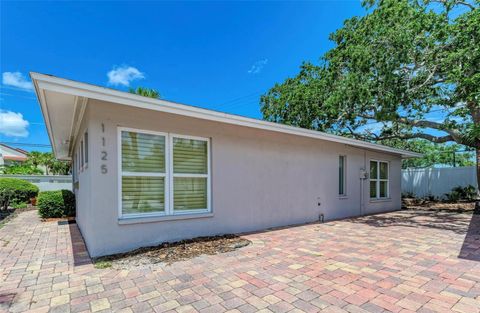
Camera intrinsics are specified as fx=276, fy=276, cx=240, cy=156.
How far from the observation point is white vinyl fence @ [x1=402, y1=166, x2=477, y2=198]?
15625mm

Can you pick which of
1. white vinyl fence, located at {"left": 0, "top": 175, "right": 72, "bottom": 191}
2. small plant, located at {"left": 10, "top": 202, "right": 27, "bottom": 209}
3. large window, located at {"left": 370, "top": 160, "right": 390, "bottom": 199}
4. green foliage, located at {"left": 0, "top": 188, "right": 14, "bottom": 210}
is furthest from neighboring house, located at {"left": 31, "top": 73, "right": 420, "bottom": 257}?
white vinyl fence, located at {"left": 0, "top": 175, "right": 72, "bottom": 191}

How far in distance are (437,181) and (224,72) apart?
1597 centimetres

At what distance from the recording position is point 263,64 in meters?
20.8

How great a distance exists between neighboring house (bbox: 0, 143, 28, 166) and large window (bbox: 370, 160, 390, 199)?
43.2 m

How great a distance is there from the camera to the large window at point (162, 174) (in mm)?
5270

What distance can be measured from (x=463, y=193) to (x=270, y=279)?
Answer: 1662 centimetres

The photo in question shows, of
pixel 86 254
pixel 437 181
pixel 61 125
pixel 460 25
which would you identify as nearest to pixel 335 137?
pixel 460 25

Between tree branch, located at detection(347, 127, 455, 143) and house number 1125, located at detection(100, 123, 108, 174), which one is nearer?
house number 1125, located at detection(100, 123, 108, 174)

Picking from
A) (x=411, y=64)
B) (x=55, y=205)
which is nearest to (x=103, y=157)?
(x=55, y=205)

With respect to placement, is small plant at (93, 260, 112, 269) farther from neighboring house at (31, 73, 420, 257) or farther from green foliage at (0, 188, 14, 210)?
green foliage at (0, 188, 14, 210)

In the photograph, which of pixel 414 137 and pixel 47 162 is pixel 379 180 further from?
pixel 47 162

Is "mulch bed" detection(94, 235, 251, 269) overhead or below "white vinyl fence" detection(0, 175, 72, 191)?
below

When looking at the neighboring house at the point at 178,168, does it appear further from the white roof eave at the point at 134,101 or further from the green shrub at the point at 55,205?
the green shrub at the point at 55,205

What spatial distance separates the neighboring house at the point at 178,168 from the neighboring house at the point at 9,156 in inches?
1451
